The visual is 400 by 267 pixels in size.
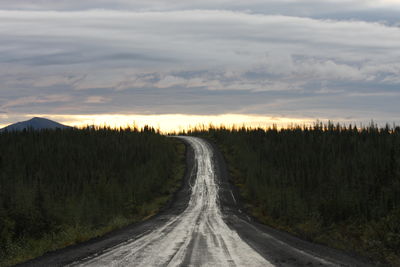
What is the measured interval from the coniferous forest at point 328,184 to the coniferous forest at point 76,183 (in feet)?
28.6

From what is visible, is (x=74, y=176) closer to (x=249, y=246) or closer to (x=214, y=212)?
(x=214, y=212)

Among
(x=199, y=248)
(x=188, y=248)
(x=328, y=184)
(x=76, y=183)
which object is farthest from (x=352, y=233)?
(x=76, y=183)

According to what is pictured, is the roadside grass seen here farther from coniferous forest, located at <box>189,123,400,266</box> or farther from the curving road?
the curving road

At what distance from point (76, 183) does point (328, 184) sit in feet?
100.0

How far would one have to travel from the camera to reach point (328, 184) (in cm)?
3444

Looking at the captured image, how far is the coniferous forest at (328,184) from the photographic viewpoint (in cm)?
2211

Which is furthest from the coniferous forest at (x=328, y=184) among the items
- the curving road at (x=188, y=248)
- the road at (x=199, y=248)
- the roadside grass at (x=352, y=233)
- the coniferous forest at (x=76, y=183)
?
the coniferous forest at (x=76, y=183)

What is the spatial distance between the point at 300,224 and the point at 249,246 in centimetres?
1135

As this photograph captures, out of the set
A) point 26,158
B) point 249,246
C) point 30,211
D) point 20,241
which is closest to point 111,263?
point 249,246

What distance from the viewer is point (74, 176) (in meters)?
51.5

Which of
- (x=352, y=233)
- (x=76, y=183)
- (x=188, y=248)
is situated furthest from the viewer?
(x=76, y=183)

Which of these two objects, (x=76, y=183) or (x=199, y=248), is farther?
(x=76, y=183)

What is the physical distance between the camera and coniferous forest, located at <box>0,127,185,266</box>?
81.5 feet

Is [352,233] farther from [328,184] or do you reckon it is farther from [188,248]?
[188,248]
